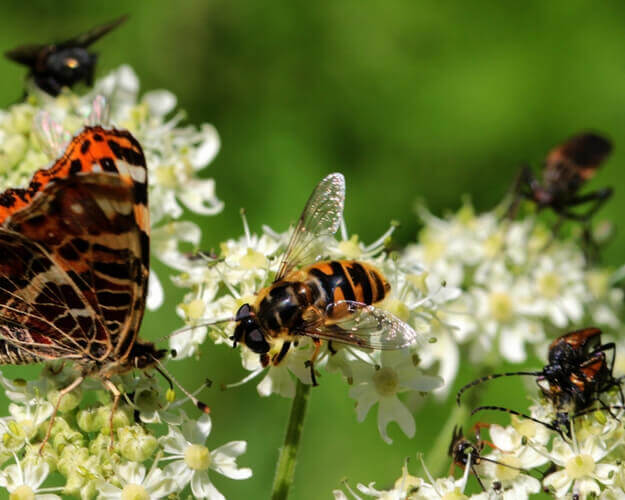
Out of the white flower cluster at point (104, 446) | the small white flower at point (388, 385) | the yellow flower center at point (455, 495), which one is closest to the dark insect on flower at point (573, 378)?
the small white flower at point (388, 385)

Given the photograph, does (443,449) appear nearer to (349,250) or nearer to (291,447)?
(291,447)

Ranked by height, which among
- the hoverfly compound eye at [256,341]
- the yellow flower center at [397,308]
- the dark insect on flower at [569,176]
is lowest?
the hoverfly compound eye at [256,341]

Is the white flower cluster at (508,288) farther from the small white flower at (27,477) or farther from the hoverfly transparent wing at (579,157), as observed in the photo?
the small white flower at (27,477)

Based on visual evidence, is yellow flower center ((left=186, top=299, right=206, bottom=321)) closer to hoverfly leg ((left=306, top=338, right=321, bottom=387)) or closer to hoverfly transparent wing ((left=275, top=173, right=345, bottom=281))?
hoverfly transparent wing ((left=275, top=173, right=345, bottom=281))

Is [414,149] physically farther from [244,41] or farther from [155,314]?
[155,314]

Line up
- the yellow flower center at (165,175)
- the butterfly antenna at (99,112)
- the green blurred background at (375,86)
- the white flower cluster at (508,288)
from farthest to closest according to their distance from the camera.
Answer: the green blurred background at (375,86) → the white flower cluster at (508,288) → the yellow flower center at (165,175) → the butterfly antenna at (99,112)
